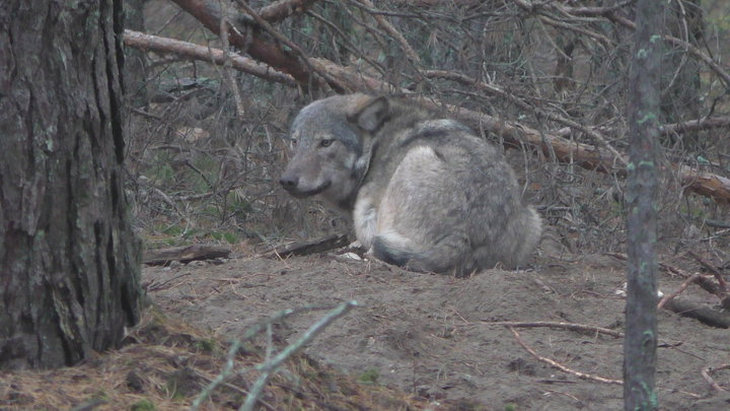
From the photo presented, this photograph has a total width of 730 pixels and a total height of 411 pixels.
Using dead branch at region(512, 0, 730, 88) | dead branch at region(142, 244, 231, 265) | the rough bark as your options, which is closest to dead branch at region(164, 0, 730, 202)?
dead branch at region(512, 0, 730, 88)

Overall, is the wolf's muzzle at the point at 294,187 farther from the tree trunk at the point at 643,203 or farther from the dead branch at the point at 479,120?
the tree trunk at the point at 643,203

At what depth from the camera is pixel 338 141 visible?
7719 millimetres

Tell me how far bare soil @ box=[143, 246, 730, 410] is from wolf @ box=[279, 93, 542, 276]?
377 millimetres

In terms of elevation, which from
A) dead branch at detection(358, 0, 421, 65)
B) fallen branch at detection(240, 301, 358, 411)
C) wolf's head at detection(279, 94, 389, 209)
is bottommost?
wolf's head at detection(279, 94, 389, 209)

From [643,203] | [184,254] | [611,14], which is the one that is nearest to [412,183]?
[184,254]

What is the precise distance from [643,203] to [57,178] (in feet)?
6.12

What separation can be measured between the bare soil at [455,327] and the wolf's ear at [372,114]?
1.49 metres

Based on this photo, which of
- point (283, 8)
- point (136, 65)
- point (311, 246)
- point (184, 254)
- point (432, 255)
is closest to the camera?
point (184, 254)

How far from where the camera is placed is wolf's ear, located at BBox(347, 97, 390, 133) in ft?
25.3

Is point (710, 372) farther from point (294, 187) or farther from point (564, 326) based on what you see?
point (294, 187)

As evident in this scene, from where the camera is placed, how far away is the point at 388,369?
14.6 ft

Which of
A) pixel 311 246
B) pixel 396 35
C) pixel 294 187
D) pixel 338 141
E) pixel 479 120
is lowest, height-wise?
pixel 311 246

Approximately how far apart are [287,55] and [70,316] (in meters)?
4.70

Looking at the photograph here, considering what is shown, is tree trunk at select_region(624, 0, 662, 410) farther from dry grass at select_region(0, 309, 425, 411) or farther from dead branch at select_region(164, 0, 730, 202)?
dead branch at select_region(164, 0, 730, 202)
